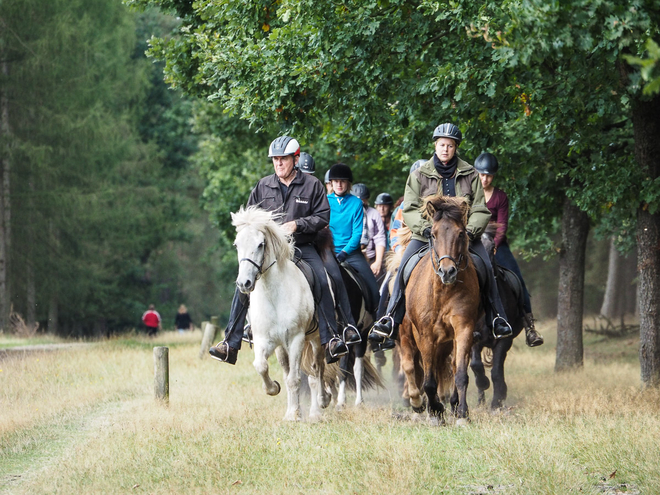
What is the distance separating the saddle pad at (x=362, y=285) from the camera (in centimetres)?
1195

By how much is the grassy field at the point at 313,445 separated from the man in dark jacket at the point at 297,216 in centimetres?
92

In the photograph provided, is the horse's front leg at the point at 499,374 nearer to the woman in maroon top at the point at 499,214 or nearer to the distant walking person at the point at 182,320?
the woman in maroon top at the point at 499,214

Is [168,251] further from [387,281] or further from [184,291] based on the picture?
[387,281]

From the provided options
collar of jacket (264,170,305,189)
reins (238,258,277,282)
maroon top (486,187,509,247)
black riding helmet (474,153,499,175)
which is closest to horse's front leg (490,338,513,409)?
maroon top (486,187,509,247)

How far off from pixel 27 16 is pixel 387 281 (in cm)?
2375

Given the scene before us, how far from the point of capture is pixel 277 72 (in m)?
12.0

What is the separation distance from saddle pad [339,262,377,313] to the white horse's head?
222 cm

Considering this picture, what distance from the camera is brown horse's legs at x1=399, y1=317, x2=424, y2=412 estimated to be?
9.99 meters

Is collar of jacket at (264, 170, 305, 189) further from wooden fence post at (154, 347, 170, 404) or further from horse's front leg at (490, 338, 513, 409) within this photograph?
horse's front leg at (490, 338, 513, 409)

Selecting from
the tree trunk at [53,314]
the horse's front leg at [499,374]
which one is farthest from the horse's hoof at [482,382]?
the tree trunk at [53,314]

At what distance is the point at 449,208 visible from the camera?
9125 millimetres

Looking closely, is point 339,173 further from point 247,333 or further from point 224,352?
point 224,352

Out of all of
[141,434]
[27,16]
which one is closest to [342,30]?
[141,434]

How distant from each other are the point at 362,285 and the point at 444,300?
116 inches
